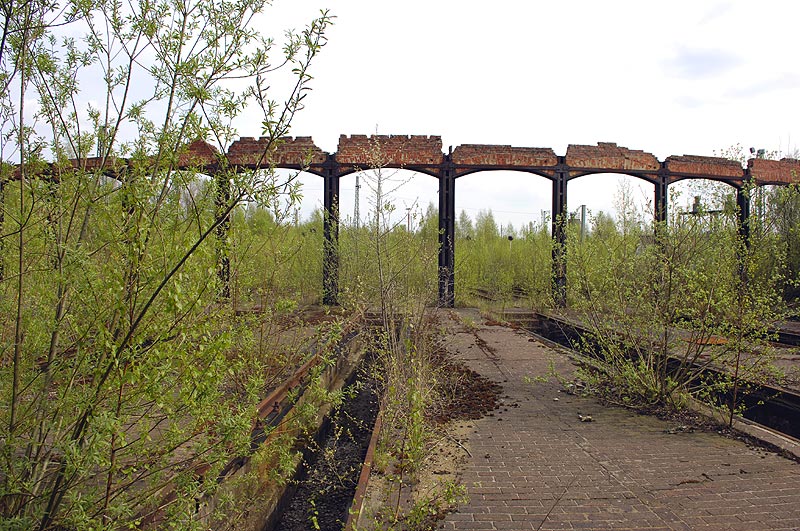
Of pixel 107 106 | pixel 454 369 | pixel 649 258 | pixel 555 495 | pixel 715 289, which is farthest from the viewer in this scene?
pixel 454 369

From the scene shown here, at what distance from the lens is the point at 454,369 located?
836 centimetres

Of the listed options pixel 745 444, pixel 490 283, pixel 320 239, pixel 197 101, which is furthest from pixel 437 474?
pixel 490 283

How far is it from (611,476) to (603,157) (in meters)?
14.3

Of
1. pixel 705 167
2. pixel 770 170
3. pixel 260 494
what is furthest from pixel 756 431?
pixel 770 170

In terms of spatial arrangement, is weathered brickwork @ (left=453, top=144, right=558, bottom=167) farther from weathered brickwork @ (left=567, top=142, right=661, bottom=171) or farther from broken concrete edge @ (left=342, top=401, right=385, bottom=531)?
broken concrete edge @ (left=342, top=401, right=385, bottom=531)

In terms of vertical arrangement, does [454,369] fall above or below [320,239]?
below

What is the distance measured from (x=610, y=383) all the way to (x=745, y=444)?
2126 mm

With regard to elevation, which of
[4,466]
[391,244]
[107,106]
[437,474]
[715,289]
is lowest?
[437,474]

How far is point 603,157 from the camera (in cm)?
1686

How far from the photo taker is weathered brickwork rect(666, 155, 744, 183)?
17.2 meters

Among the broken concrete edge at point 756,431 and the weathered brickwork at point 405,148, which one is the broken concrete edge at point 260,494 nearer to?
the broken concrete edge at point 756,431

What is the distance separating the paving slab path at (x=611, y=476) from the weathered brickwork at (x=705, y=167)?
13.4 m

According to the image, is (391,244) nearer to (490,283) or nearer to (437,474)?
(437,474)

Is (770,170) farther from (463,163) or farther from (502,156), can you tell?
(463,163)
